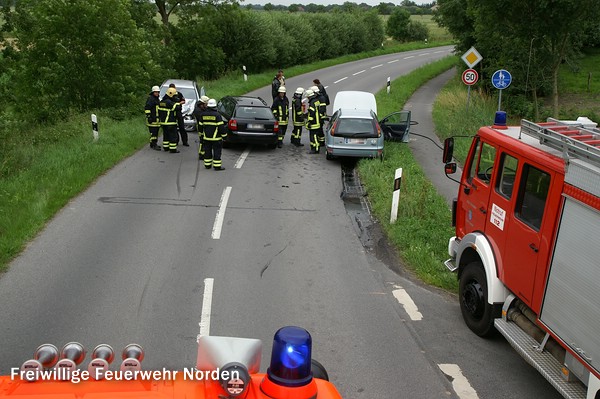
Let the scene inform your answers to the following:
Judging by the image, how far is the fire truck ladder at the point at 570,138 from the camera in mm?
5258

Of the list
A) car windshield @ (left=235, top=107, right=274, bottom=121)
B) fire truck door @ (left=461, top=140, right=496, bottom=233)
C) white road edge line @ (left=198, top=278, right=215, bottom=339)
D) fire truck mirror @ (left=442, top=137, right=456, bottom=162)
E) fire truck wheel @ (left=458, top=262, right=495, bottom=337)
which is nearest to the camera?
fire truck wheel @ (left=458, top=262, right=495, bottom=337)

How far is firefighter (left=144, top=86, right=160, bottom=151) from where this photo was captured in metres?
17.1

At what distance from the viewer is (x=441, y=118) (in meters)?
23.3

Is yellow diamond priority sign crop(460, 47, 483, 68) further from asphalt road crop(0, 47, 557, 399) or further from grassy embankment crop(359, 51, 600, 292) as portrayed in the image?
asphalt road crop(0, 47, 557, 399)

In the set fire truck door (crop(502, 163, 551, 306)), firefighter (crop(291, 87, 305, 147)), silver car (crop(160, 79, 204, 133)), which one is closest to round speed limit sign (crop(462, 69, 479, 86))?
firefighter (crop(291, 87, 305, 147))

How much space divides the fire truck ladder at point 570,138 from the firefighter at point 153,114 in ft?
39.7

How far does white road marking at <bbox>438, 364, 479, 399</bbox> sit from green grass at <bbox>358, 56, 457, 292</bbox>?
7.60 ft

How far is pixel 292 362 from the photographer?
119 inches

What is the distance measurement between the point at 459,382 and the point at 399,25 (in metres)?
73.1

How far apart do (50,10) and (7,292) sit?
15735mm

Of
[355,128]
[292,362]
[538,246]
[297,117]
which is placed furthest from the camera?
[297,117]

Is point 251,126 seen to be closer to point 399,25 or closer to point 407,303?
point 407,303

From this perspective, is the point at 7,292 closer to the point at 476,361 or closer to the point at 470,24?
the point at 476,361

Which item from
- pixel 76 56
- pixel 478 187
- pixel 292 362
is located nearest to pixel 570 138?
pixel 478 187
